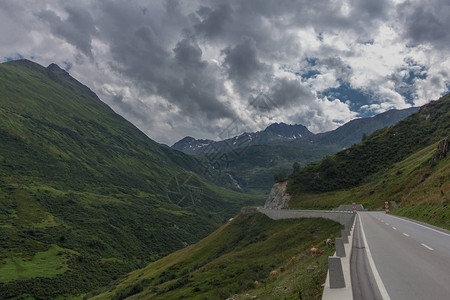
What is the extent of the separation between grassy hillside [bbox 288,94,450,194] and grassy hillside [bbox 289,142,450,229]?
23.0 ft

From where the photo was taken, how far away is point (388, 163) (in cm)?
9444

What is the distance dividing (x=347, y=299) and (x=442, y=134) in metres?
116

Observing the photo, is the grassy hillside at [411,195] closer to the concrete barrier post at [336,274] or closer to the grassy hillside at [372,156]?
the grassy hillside at [372,156]

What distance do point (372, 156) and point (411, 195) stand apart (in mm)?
62754

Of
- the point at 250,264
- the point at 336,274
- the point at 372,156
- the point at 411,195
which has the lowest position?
the point at 250,264

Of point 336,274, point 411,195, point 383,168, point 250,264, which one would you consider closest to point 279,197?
point 383,168

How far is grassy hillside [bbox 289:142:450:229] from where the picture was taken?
1096 inches

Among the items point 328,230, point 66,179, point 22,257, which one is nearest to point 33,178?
point 66,179

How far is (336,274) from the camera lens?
744 centimetres

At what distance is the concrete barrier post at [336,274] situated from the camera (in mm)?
7391

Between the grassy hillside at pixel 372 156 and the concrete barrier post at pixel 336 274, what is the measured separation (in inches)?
3462

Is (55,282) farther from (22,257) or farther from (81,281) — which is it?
(22,257)

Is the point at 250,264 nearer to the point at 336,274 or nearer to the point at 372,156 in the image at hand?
the point at 336,274

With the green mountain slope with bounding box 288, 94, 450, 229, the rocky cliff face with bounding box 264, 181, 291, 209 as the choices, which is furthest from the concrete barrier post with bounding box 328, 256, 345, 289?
the rocky cliff face with bounding box 264, 181, 291, 209
